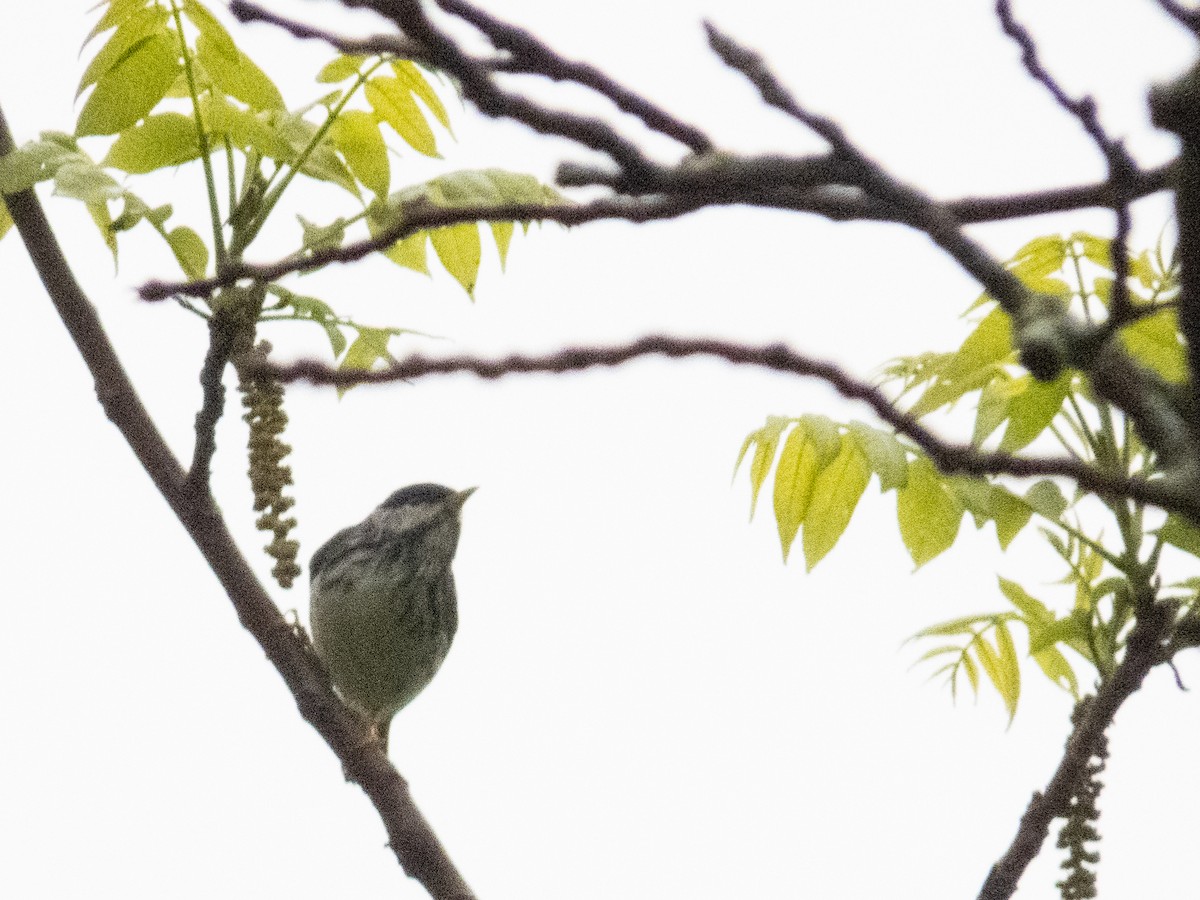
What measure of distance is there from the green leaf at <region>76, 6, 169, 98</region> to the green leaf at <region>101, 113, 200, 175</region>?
0.34 ft

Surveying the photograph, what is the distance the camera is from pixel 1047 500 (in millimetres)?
1869

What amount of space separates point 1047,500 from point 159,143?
1362mm

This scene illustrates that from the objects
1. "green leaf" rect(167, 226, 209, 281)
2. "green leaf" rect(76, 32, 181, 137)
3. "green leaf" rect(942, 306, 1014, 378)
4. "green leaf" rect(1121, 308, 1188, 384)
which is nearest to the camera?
"green leaf" rect(1121, 308, 1188, 384)

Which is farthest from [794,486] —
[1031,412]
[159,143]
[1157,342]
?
[159,143]

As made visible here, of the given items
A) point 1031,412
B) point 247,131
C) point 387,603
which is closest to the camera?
point 1031,412

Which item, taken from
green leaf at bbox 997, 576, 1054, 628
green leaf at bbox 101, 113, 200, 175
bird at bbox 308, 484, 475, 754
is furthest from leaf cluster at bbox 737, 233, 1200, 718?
bird at bbox 308, 484, 475, 754

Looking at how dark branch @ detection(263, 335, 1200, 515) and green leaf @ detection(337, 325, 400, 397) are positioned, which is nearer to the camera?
dark branch @ detection(263, 335, 1200, 515)

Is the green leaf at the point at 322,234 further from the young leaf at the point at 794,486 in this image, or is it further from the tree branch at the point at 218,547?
the young leaf at the point at 794,486

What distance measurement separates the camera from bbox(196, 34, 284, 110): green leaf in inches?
89.2

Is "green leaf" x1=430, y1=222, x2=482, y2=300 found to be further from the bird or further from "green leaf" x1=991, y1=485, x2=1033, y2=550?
the bird

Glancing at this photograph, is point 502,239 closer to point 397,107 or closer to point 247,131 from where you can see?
point 397,107

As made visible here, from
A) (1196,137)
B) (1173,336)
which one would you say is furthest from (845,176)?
(1173,336)

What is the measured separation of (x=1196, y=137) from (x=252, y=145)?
171 cm

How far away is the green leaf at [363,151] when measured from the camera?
90.7 inches
